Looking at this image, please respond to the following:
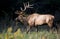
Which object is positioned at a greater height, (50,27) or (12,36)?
(12,36)

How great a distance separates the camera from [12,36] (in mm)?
6977

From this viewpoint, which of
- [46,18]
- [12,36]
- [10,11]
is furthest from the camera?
[10,11]

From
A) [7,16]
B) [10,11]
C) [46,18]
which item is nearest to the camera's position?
[46,18]

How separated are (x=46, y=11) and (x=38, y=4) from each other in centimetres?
69

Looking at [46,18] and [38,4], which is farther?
[38,4]

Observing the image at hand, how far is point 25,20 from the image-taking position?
1341 centimetres

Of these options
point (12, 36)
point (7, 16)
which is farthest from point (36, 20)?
point (12, 36)

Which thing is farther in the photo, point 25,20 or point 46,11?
point 46,11

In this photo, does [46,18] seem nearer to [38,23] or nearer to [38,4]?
[38,23]

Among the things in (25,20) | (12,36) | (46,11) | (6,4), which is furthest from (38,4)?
(12,36)

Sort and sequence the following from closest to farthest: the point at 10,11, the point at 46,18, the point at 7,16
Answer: the point at 46,18
the point at 7,16
the point at 10,11

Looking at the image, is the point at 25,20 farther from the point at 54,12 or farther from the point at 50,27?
the point at 54,12

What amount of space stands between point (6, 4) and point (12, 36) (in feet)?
40.3

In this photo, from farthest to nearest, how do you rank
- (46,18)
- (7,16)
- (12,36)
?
(7,16)
(46,18)
(12,36)
